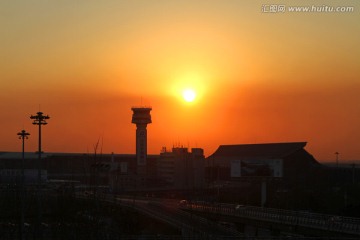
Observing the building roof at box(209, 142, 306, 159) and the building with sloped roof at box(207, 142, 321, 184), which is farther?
the building roof at box(209, 142, 306, 159)

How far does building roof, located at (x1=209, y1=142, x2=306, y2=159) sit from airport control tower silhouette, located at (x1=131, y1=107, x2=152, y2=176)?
23.0 meters

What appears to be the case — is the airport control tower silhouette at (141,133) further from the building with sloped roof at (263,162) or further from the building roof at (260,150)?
the building roof at (260,150)

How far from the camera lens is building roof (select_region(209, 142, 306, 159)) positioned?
105 meters

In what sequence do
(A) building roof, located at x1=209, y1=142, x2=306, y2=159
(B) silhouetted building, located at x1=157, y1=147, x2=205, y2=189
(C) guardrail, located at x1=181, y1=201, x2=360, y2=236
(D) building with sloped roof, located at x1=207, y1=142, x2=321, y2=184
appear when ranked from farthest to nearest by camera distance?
1. (A) building roof, located at x1=209, y1=142, x2=306, y2=159
2. (B) silhouetted building, located at x1=157, y1=147, x2=205, y2=189
3. (D) building with sloped roof, located at x1=207, y1=142, x2=321, y2=184
4. (C) guardrail, located at x1=181, y1=201, x2=360, y2=236

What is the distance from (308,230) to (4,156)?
99647 mm

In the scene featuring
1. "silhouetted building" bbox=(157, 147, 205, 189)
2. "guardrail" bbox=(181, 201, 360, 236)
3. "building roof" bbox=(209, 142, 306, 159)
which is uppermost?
"building roof" bbox=(209, 142, 306, 159)

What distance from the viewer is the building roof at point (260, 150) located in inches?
4121

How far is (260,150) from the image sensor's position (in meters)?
121

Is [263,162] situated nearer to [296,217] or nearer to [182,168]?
[296,217]

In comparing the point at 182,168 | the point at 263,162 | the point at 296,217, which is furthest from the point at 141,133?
the point at 296,217

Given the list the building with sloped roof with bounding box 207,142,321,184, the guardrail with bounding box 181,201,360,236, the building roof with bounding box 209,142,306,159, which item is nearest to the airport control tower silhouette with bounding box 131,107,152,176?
the building with sloped roof with bounding box 207,142,321,184

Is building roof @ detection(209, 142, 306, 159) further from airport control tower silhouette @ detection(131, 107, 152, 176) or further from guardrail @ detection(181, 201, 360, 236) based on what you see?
guardrail @ detection(181, 201, 360, 236)

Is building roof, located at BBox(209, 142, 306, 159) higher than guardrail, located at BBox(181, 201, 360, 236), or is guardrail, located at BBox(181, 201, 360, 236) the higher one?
building roof, located at BBox(209, 142, 306, 159)

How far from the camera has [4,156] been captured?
126 m
